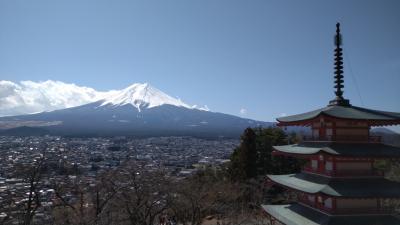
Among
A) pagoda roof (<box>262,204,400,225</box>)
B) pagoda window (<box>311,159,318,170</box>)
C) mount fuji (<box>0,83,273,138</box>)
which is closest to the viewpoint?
pagoda roof (<box>262,204,400,225</box>)

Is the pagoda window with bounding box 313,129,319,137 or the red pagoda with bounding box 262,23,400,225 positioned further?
the pagoda window with bounding box 313,129,319,137

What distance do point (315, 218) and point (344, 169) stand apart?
1814mm

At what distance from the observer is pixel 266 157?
97.3ft

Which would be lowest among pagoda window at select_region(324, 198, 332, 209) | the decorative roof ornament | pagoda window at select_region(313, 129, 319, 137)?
pagoda window at select_region(324, 198, 332, 209)

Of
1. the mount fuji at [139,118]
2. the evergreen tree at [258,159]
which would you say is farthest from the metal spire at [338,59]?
the mount fuji at [139,118]

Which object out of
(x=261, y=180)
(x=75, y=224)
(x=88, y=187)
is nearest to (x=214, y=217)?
(x=261, y=180)

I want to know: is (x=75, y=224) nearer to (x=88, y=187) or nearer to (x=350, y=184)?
(x=88, y=187)

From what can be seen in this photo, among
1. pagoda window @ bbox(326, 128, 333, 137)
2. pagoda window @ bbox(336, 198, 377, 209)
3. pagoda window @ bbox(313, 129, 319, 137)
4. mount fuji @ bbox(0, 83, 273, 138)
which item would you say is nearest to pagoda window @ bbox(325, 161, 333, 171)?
pagoda window @ bbox(326, 128, 333, 137)

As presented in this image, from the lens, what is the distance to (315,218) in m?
12.3

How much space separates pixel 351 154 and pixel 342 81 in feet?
9.90

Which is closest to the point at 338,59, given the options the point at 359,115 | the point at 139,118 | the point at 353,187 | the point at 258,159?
the point at 359,115

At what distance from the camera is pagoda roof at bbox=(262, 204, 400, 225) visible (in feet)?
37.4

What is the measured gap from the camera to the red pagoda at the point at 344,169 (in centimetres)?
1145

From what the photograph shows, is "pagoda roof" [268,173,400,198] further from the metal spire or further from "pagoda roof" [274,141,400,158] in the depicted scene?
the metal spire
